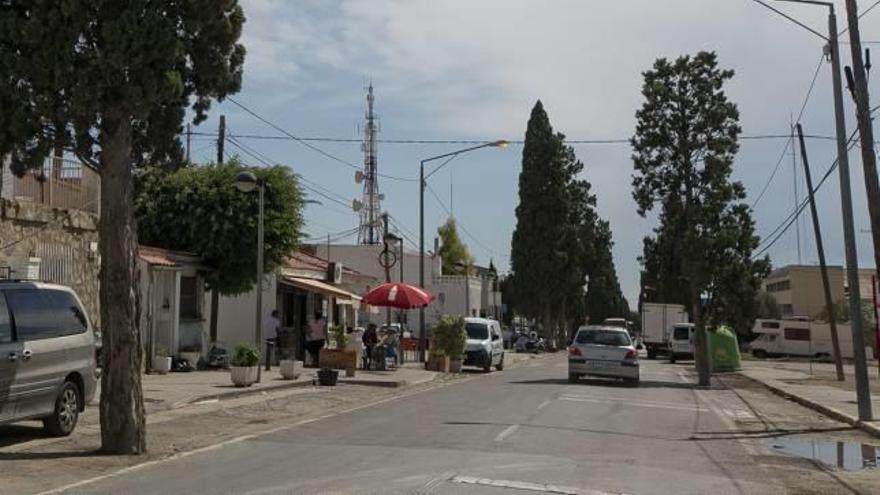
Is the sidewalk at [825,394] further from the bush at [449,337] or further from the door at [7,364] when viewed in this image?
the door at [7,364]

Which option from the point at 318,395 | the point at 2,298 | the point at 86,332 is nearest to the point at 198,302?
the point at 318,395

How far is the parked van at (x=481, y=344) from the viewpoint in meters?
33.9

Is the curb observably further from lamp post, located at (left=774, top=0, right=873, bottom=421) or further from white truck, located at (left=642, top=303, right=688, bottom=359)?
white truck, located at (left=642, top=303, right=688, bottom=359)

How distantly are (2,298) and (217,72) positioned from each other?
3.98m

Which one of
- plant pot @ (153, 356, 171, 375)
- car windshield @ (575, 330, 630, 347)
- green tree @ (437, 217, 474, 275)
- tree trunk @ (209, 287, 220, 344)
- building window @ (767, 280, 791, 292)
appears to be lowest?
plant pot @ (153, 356, 171, 375)

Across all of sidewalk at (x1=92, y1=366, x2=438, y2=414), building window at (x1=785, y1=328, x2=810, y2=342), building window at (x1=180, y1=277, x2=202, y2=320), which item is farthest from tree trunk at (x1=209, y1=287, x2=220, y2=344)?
building window at (x1=785, y1=328, x2=810, y2=342)

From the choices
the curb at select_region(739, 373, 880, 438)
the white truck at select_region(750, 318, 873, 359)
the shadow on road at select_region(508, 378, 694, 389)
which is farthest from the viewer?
the white truck at select_region(750, 318, 873, 359)

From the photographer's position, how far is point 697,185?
32406 millimetres

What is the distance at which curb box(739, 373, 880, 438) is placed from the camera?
1656 centimetres

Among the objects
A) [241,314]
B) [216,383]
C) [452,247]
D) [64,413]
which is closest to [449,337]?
[241,314]

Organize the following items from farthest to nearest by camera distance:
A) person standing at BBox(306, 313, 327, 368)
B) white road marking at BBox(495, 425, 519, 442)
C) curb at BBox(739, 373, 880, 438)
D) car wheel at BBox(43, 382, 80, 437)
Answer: person standing at BBox(306, 313, 327, 368) → curb at BBox(739, 373, 880, 438) → white road marking at BBox(495, 425, 519, 442) → car wheel at BBox(43, 382, 80, 437)

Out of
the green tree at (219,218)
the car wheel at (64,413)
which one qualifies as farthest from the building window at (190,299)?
the car wheel at (64,413)

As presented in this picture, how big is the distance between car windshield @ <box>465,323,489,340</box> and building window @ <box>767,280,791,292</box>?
69328 mm

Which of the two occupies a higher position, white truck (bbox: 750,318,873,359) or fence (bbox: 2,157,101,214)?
fence (bbox: 2,157,101,214)
